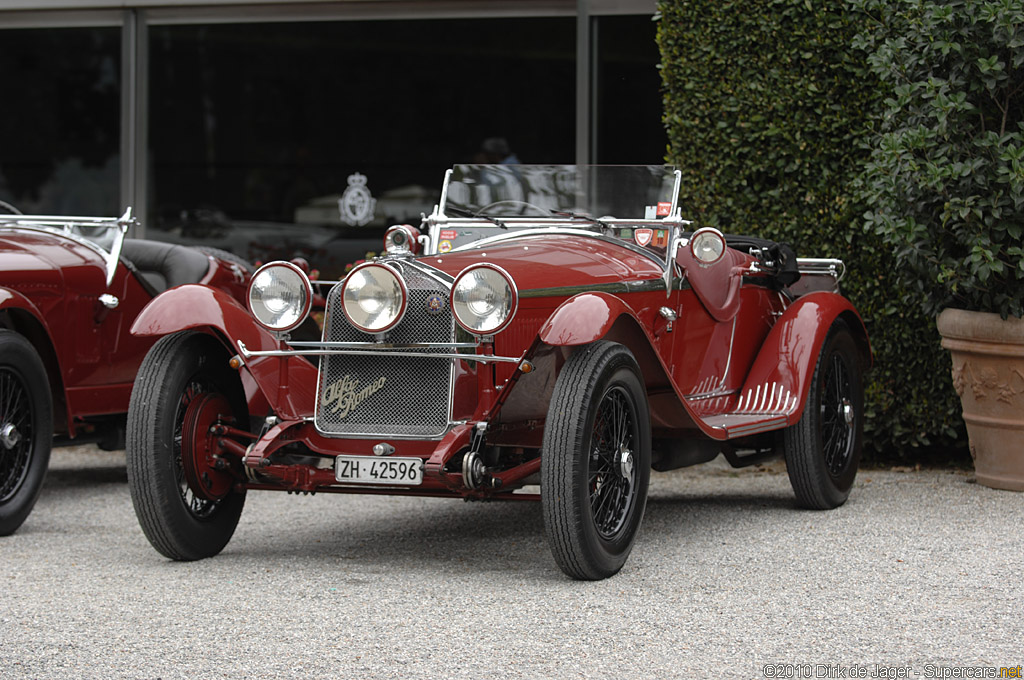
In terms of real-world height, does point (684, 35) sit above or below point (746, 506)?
above

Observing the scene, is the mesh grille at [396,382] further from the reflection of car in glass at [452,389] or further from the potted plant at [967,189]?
the potted plant at [967,189]

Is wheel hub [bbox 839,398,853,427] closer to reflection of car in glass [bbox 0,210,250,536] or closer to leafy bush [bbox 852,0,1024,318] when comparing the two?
leafy bush [bbox 852,0,1024,318]

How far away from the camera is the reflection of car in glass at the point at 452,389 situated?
Result: 14.4 feet

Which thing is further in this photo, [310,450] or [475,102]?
[475,102]

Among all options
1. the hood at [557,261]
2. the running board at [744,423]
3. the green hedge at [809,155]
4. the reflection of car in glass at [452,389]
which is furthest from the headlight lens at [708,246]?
the green hedge at [809,155]

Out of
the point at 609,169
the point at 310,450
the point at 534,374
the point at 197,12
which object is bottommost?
the point at 310,450

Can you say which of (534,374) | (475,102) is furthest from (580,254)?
(475,102)

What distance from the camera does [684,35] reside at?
7.38m

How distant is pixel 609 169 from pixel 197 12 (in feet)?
17.3

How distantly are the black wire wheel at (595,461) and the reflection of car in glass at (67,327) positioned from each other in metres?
2.42

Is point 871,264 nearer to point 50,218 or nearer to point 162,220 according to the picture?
point 50,218

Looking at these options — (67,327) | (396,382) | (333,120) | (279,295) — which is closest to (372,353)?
(396,382)

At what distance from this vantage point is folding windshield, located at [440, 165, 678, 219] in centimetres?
588

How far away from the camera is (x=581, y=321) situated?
4.29 metres
